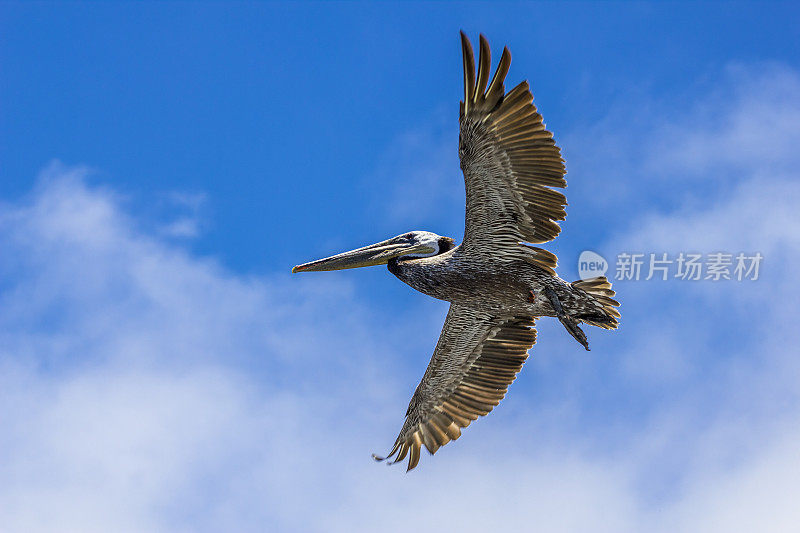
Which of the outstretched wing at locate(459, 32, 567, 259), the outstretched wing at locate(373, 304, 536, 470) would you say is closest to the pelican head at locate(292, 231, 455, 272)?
the outstretched wing at locate(373, 304, 536, 470)

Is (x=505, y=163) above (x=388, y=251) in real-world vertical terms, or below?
below

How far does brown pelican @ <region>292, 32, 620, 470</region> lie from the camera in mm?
10727

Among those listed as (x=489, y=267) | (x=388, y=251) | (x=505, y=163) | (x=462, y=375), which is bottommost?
(x=462, y=375)

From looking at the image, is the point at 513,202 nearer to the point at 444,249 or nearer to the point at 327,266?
the point at 444,249

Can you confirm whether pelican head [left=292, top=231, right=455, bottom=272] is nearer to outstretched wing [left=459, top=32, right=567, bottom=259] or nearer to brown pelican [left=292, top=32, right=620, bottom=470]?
brown pelican [left=292, top=32, right=620, bottom=470]

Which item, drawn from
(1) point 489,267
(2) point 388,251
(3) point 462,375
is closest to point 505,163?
(1) point 489,267

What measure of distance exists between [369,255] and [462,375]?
226 cm

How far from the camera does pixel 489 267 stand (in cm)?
1170

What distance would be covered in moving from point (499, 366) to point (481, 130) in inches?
153

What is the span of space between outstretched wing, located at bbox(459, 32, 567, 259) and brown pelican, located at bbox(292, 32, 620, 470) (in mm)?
13

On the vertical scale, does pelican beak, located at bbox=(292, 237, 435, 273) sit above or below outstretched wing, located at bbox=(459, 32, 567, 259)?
above

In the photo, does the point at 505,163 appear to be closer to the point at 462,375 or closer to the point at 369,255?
the point at 369,255

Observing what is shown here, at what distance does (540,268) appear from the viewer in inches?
452

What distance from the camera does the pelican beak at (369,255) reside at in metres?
13.1
